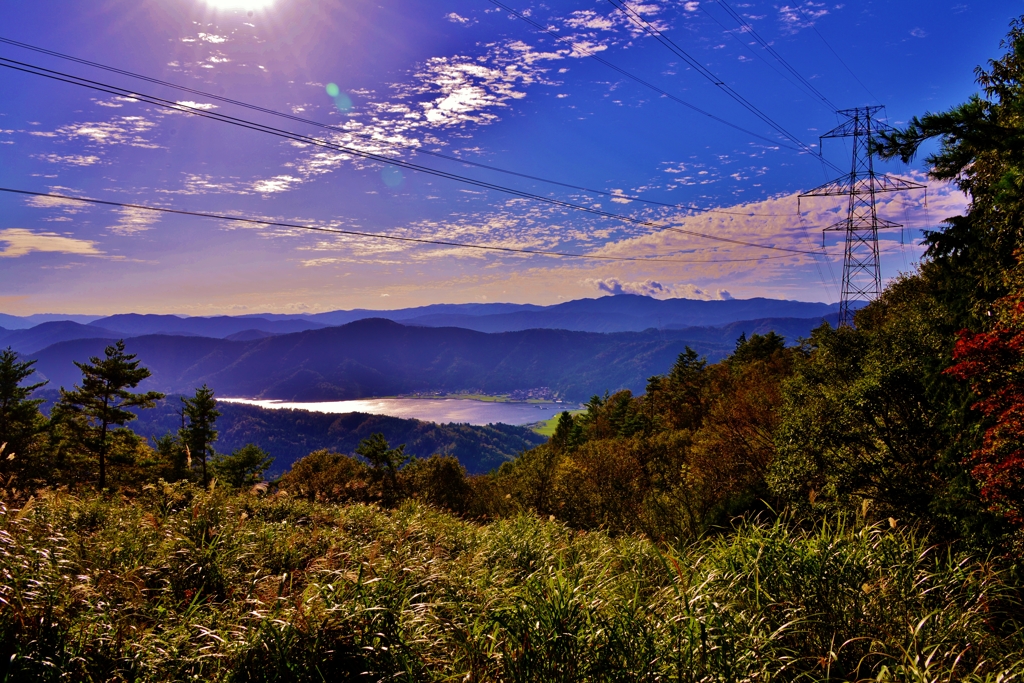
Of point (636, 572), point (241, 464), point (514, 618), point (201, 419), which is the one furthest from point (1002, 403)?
point (201, 419)

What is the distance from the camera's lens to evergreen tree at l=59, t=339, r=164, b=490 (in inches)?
1152

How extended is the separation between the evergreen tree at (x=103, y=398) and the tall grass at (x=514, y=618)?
102ft

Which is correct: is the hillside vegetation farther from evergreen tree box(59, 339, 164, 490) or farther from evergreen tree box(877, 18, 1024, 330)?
evergreen tree box(59, 339, 164, 490)

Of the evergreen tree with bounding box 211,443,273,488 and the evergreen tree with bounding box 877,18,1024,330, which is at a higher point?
the evergreen tree with bounding box 877,18,1024,330

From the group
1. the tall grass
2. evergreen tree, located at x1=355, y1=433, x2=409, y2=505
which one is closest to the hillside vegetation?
the tall grass

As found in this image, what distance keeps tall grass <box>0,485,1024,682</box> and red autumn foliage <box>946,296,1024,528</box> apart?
5.38m

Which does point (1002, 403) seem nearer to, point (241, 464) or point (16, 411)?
point (16, 411)

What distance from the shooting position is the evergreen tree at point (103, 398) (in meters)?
29.3

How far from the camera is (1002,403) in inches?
343

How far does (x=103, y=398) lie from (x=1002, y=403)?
133ft

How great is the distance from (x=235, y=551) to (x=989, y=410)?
41.4 ft

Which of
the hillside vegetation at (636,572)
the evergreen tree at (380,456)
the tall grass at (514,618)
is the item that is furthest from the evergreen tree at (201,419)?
Answer: the tall grass at (514,618)

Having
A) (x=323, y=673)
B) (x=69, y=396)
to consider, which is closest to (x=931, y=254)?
(x=323, y=673)

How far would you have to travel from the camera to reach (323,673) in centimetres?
321
